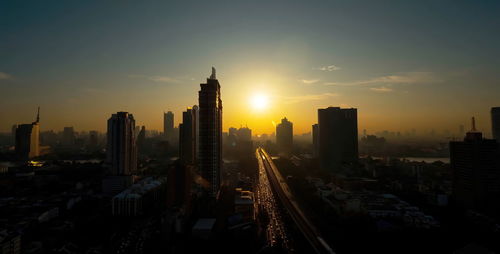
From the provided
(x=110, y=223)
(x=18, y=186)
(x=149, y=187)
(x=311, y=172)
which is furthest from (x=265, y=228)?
(x=18, y=186)

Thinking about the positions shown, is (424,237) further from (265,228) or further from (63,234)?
(63,234)

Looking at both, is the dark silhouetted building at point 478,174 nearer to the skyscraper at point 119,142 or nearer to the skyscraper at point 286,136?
the skyscraper at point 119,142

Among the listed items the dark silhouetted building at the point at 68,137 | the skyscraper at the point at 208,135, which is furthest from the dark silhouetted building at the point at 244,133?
the skyscraper at the point at 208,135

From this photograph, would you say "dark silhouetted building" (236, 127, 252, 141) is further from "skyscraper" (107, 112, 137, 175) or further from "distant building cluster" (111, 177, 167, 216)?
"distant building cluster" (111, 177, 167, 216)

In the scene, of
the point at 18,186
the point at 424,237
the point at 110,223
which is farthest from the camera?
the point at 18,186

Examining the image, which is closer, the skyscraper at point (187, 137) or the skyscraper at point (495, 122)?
the skyscraper at point (495, 122)

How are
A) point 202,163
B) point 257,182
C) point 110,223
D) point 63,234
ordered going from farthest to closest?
point 257,182
point 202,163
point 110,223
point 63,234

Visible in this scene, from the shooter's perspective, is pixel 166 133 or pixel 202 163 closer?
pixel 202 163
